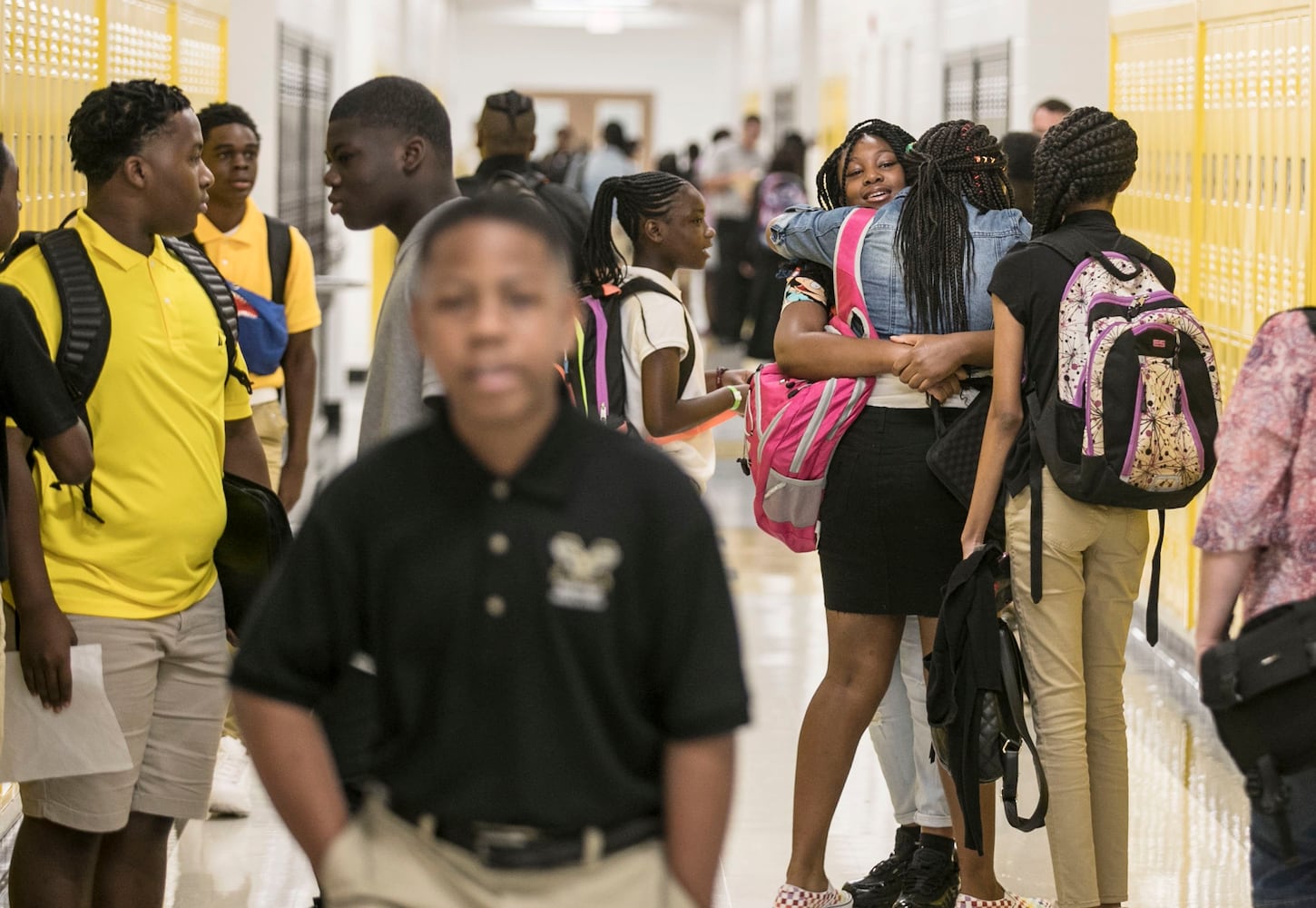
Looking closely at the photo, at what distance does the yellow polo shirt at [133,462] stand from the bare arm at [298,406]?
5.84ft

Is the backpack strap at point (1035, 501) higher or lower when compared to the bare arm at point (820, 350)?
lower

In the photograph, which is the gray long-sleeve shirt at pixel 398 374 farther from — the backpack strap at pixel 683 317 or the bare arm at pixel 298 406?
the bare arm at pixel 298 406

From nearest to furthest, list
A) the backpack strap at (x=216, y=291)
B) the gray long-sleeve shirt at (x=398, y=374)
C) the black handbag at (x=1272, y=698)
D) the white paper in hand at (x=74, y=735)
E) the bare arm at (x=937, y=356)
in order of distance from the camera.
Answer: the black handbag at (x=1272, y=698), the gray long-sleeve shirt at (x=398, y=374), the white paper in hand at (x=74, y=735), the backpack strap at (x=216, y=291), the bare arm at (x=937, y=356)

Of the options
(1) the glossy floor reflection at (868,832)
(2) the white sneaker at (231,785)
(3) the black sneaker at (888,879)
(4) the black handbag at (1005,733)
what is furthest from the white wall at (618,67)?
(4) the black handbag at (1005,733)

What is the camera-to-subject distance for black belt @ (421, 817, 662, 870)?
1.82 meters

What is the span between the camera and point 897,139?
3.79 m

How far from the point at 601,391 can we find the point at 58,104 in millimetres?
1755

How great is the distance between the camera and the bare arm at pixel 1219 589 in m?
2.46

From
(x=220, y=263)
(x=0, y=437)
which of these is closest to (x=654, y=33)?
(x=220, y=263)

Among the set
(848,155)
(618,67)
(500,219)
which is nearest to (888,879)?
(848,155)

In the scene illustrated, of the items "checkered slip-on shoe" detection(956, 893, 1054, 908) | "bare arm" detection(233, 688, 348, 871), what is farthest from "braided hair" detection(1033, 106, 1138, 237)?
"bare arm" detection(233, 688, 348, 871)

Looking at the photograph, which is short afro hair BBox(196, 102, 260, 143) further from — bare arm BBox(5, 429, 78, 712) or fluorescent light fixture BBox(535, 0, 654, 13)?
fluorescent light fixture BBox(535, 0, 654, 13)

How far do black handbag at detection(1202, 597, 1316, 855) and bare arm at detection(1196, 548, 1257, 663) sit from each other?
7 cm

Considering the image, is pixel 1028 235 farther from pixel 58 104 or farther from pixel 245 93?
pixel 245 93
